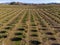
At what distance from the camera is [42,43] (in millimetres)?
15500

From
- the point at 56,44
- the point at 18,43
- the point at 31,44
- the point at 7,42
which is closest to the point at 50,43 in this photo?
the point at 56,44

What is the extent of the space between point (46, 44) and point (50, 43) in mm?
589

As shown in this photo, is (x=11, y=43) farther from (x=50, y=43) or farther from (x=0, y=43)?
(x=50, y=43)

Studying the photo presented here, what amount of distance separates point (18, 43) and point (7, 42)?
3.63 ft

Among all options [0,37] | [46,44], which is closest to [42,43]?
[46,44]

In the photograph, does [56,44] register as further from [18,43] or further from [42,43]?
[18,43]

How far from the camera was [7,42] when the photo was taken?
15641mm

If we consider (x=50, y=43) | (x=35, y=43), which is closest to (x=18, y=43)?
(x=35, y=43)

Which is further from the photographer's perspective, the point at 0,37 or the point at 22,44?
the point at 0,37

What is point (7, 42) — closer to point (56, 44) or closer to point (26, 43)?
point (26, 43)

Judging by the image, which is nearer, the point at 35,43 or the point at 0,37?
the point at 35,43

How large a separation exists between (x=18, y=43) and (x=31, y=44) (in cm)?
113

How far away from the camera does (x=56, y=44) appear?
15328mm

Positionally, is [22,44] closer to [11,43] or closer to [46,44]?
[11,43]
